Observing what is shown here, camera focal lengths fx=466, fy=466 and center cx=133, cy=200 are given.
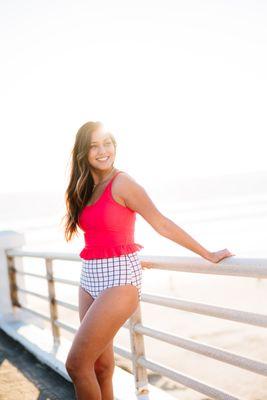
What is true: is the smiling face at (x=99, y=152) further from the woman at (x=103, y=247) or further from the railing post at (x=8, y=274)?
the railing post at (x=8, y=274)

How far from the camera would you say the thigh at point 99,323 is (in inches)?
92.3

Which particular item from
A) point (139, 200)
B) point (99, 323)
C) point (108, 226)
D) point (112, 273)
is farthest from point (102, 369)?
point (139, 200)

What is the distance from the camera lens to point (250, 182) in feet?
Answer: 235

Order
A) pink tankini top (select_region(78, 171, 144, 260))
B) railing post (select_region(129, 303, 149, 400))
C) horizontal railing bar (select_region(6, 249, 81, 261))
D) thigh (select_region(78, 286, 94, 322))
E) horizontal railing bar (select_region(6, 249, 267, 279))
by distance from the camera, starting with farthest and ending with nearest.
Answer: horizontal railing bar (select_region(6, 249, 81, 261))
railing post (select_region(129, 303, 149, 400))
thigh (select_region(78, 286, 94, 322))
pink tankini top (select_region(78, 171, 144, 260))
horizontal railing bar (select_region(6, 249, 267, 279))

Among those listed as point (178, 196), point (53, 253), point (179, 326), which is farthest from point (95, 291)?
point (178, 196)

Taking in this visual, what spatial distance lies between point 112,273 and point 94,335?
0.33 meters

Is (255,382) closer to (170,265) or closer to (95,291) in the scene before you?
(170,265)

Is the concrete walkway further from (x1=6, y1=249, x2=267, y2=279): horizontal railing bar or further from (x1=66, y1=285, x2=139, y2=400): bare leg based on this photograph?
(x1=6, y1=249, x2=267, y2=279): horizontal railing bar

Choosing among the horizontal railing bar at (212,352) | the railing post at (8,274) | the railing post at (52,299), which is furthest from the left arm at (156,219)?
the railing post at (8,274)

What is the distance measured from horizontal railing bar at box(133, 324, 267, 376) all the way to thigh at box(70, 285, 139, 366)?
1.70 feet

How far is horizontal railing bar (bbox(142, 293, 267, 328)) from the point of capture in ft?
7.30

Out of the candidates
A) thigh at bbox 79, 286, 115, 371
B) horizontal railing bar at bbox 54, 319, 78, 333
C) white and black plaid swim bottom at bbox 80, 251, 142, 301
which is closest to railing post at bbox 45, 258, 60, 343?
horizontal railing bar at bbox 54, 319, 78, 333

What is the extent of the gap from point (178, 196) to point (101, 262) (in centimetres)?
5856

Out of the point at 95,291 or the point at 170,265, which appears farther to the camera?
the point at 170,265
